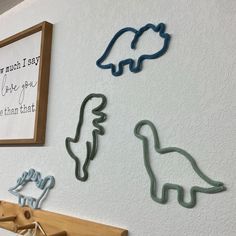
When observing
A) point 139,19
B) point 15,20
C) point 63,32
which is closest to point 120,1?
point 139,19

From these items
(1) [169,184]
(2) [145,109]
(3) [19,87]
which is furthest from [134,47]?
(3) [19,87]

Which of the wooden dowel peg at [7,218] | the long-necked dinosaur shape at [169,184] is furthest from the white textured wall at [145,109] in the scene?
the wooden dowel peg at [7,218]

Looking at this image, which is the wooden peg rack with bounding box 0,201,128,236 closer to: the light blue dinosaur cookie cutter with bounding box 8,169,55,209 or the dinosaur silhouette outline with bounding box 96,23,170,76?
the light blue dinosaur cookie cutter with bounding box 8,169,55,209

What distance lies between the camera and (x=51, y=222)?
749 mm

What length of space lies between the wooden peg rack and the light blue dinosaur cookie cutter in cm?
2

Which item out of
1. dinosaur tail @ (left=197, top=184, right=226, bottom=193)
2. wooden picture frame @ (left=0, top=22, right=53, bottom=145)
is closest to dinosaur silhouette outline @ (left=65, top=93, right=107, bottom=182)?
wooden picture frame @ (left=0, top=22, right=53, bottom=145)

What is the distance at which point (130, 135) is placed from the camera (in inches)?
25.7

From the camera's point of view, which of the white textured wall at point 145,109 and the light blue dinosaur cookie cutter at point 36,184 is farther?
the light blue dinosaur cookie cutter at point 36,184

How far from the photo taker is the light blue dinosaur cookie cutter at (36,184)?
794 mm

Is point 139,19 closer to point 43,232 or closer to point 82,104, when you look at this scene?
point 82,104

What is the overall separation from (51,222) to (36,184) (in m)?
0.12

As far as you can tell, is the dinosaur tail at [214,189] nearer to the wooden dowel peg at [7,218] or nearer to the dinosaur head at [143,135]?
the dinosaur head at [143,135]

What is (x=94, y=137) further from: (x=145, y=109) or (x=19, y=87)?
(x=19, y=87)

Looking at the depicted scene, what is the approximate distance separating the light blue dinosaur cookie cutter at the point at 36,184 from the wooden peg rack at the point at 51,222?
2 centimetres
